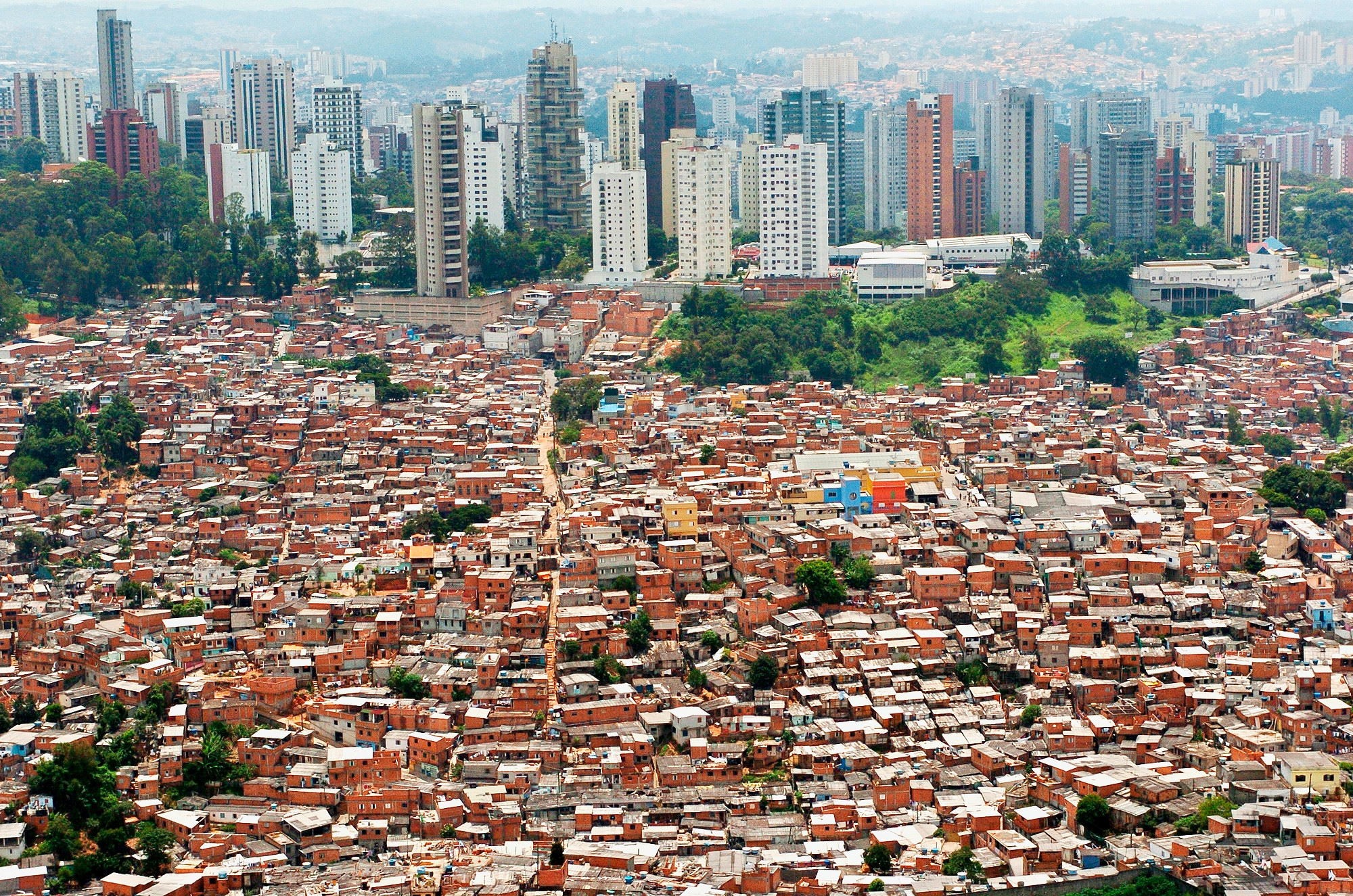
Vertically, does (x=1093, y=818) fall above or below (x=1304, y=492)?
below

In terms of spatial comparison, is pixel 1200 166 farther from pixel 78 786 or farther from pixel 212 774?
pixel 78 786

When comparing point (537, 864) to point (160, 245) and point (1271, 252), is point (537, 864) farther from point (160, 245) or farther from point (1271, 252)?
point (1271, 252)

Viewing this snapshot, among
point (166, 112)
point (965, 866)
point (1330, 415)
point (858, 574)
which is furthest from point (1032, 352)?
point (166, 112)

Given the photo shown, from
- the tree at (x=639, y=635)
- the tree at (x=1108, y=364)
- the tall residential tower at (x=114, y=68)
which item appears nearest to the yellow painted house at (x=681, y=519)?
the tree at (x=639, y=635)

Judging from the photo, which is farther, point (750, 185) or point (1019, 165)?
point (1019, 165)

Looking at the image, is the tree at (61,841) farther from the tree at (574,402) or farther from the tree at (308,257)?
the tree at (308,257)

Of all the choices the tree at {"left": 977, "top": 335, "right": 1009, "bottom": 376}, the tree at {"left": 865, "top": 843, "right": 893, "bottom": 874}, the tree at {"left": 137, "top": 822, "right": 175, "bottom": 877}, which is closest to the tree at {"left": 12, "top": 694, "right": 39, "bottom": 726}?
the tree at {"left": 137, "top": 822, "right": 175, "bottom": 877}

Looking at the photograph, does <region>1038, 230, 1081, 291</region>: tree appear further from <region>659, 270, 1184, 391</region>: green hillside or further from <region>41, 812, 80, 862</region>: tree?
<region>41, 812, 80, 862</region>: tree
